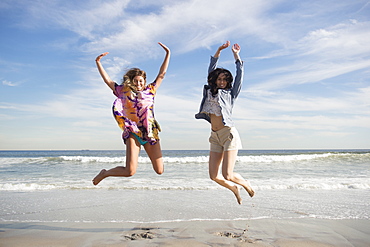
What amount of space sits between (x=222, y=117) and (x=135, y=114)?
1.30m

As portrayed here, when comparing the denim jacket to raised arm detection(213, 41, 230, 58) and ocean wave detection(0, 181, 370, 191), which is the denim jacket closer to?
raised arm detection(213, 41, 230, 58)

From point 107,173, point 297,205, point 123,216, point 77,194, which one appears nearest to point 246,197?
point 297,205

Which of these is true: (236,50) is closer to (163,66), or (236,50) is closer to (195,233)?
(163,66)

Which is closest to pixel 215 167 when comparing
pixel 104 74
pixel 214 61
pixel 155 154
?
pixel 155 154

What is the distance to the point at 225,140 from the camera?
4566 millimetres

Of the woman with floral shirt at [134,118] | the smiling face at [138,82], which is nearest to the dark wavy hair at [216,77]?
the woman with floral shirt at [134,118]

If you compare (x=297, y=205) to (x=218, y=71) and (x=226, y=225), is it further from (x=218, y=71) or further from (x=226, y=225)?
(x=218, y=71)

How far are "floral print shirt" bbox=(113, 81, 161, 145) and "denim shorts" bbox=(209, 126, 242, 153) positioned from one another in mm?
877

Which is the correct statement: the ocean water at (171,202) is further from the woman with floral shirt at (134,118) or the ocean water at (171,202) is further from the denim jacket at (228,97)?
the denim jacket at (228,97)

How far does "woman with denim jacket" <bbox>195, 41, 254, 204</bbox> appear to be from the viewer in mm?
4516

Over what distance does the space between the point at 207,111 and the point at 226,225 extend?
1.72 metres

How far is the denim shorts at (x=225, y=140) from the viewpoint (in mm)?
4504

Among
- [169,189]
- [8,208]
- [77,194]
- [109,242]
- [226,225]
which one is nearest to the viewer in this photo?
[109,242]

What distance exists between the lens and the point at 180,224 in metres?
4.64
